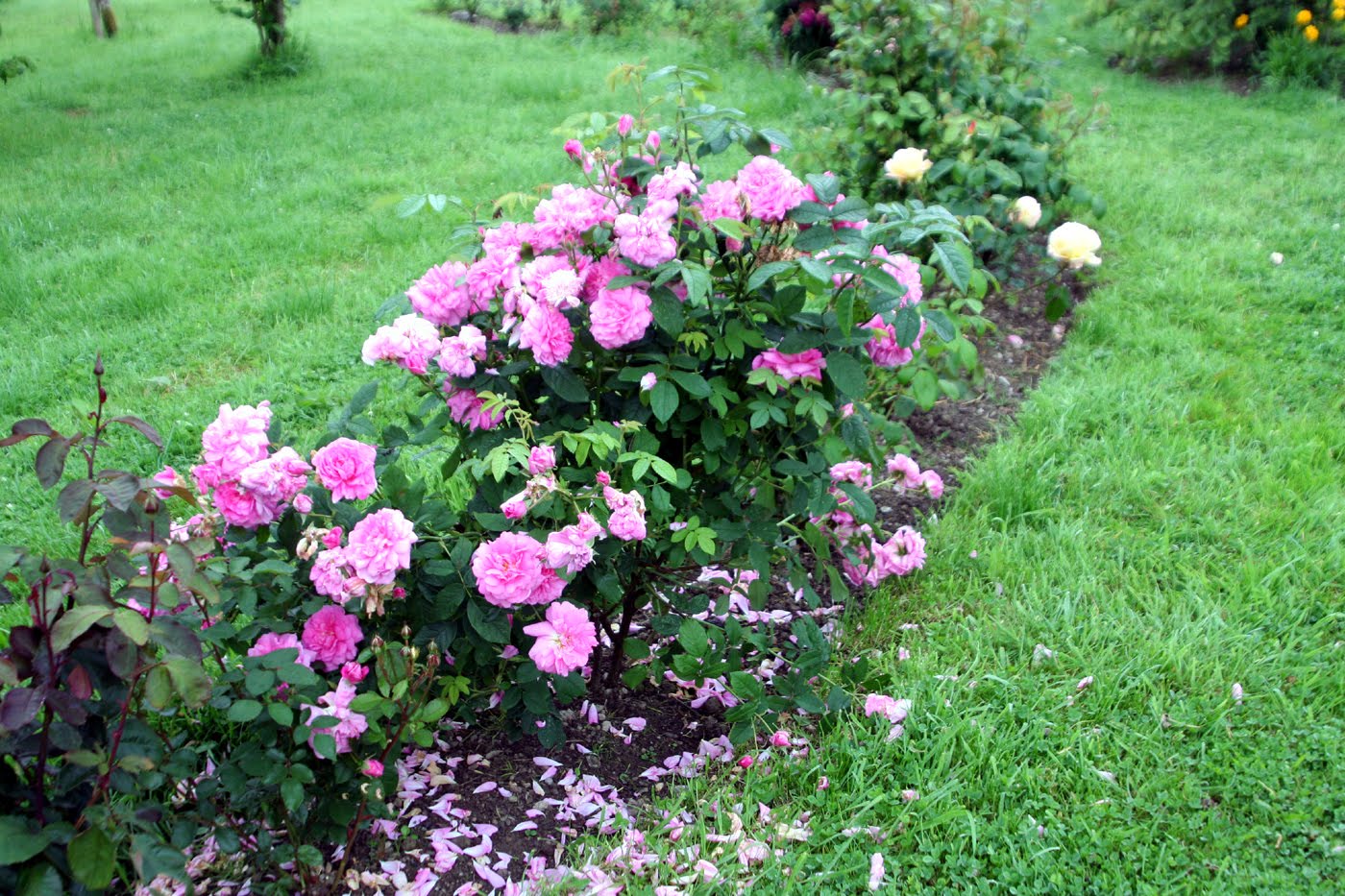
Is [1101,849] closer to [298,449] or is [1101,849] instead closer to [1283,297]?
[298,449]

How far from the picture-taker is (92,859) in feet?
4.36

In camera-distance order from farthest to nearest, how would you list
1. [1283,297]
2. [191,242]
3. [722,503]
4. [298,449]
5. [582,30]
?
[582,30], [191,242], [1283,297], [298,449], [722,503]

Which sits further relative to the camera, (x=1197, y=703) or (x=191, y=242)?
(x=191, y=242)

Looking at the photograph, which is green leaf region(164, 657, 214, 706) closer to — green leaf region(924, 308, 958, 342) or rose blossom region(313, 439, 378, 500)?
rose blossom region(313, 439, 378, 500)

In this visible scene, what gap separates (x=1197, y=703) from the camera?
2156 mm

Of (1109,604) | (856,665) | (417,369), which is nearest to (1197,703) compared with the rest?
(1109,604)

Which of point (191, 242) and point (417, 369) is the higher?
point (417, 369)

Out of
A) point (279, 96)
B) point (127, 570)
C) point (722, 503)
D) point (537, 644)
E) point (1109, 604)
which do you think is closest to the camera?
point (127, 570)

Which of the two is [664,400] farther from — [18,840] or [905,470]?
[18,840]

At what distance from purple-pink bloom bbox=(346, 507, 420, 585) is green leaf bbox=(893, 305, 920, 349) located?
0.95 meters

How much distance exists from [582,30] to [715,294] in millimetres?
9128

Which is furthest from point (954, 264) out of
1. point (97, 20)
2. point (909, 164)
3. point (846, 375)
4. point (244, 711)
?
point (97, 20)

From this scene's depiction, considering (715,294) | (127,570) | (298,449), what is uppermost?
(715,294)

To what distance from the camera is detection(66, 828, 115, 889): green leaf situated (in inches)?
52.0
